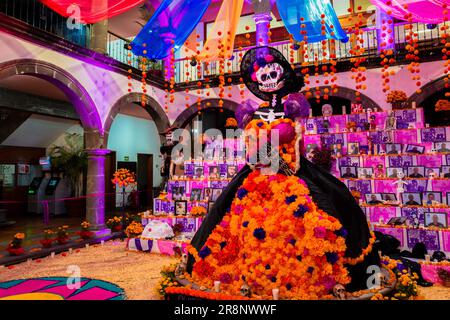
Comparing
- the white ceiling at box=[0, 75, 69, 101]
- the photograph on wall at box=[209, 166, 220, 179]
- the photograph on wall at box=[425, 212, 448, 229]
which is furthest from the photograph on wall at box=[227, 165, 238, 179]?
the white ceiling at box=[0, 75, 69, 101]

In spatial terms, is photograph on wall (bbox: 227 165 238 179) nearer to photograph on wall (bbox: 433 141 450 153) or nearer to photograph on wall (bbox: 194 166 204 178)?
photograph on wall (bbox: 194 166 204 178)

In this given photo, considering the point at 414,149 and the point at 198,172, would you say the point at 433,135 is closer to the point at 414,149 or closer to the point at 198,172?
the point at 414,149

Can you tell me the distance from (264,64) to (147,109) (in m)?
7.22

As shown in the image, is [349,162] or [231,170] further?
[231,170]

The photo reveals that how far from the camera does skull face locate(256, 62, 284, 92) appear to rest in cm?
344

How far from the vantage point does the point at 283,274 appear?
2.72 metres

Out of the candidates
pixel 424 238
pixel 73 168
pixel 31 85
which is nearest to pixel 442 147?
pixel 424 238

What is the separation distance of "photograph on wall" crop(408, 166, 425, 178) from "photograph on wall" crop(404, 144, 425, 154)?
17.8 inches

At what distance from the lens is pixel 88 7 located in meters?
5.08
